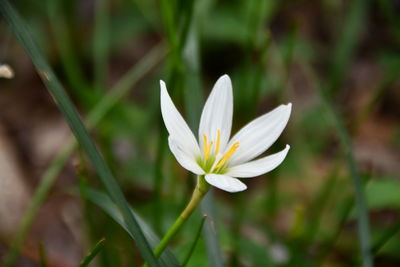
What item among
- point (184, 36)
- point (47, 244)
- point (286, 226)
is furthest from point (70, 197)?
point (184, 36)

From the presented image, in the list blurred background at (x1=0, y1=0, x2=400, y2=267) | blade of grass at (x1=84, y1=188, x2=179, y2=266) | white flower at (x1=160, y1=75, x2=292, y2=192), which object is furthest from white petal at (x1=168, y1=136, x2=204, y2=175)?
blurred background at (x1=0, y1=0, x2=400, y2=267)

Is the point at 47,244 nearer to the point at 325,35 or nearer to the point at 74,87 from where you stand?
the point at 74,87

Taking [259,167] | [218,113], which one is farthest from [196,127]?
[259,167]

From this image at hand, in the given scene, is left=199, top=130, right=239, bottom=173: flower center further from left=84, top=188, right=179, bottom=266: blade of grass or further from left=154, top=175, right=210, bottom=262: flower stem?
left=84, top=188, right=179, bottom=266: blade of grass

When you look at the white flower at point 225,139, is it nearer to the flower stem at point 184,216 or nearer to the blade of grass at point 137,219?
the flower stem at point 184,216

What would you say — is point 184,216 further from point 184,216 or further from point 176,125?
point 176,125

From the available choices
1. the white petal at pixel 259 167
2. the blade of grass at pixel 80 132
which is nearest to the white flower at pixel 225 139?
the white petal at pixel 259 167

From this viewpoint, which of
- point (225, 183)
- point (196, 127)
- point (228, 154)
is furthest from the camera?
point (196, 127)
